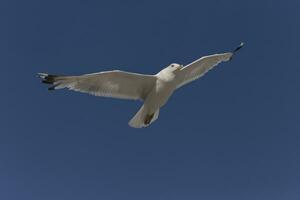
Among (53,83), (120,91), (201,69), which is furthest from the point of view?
(201,69)

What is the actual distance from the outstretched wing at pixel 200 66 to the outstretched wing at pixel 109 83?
1.24 m

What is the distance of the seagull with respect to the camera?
1962cm

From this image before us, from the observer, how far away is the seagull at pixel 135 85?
19625mm

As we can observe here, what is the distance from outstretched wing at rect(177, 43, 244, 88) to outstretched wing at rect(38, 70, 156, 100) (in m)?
1.24

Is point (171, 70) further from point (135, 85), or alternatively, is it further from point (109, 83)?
point (109, 83)

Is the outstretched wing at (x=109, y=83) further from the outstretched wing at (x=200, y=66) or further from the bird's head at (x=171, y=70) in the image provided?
the outstretched wing at (x=200, y=66)

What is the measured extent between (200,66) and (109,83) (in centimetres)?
294

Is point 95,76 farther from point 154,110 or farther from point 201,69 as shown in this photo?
point 201,69

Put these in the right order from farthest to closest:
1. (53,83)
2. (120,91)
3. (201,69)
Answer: (201,69) < (120,91) < (53,83)

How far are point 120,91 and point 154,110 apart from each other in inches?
39.9

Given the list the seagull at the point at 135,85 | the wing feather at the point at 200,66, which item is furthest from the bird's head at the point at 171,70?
the wing feather at the point at 200,66

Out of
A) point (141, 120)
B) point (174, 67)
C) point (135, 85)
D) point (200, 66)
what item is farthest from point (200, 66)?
point (141, 120)

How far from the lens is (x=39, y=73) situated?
19.7 metres

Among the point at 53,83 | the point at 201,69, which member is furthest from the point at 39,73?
the point at 201,69
